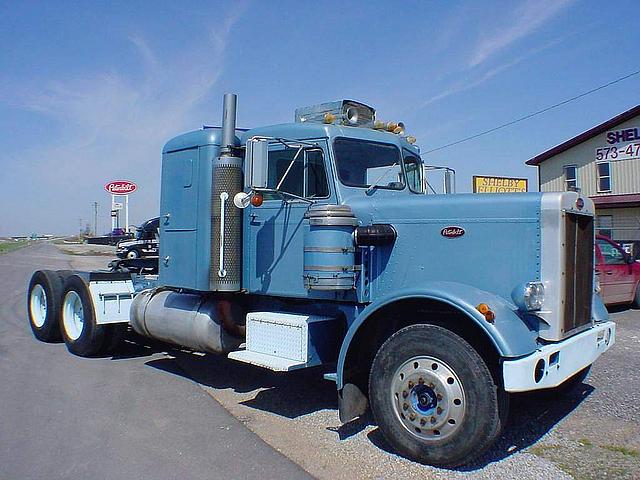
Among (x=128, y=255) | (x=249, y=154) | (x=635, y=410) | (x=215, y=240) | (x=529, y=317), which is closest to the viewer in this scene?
(x=529, y=317)

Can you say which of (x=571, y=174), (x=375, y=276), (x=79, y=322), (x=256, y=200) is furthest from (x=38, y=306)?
(x=571, y=174)

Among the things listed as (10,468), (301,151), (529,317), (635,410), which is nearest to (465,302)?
(529,317)

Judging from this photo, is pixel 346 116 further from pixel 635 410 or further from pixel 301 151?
pixel 635 410

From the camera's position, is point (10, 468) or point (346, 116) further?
point (346, 116)

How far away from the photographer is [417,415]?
4.64 m

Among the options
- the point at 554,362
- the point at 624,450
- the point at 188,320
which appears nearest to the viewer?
the point at 554,362

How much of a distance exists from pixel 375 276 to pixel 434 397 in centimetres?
132

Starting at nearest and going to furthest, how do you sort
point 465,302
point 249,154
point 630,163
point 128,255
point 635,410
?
point 465,302, point 249,154, point 635,410, point 128,255, point 630,163

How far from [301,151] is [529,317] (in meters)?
2.53

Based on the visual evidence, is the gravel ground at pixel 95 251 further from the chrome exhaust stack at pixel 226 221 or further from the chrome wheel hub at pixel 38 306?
the chrome exhaust stack at pixel 226 221

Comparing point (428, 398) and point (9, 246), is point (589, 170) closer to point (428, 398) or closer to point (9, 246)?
point (428, 398)

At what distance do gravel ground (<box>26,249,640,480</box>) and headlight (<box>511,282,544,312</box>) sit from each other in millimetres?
1145

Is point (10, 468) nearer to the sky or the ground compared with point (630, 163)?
nearer to the ground

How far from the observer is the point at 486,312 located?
4.40 meters
